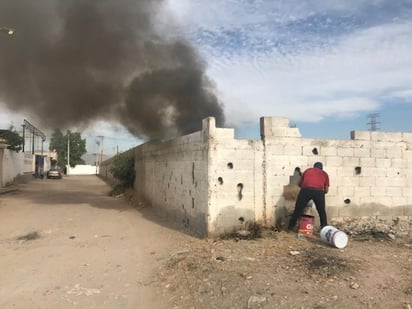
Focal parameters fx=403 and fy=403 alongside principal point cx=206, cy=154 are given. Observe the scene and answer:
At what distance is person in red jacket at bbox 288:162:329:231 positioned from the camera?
7.02 metres

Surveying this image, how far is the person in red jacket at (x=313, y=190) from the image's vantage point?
7.02 meters

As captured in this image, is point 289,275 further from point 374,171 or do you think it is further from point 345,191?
point 374,171

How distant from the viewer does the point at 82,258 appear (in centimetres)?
650

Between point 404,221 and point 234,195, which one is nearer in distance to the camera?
point 234,195

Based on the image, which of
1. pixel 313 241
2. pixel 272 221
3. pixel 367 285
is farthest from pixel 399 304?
pixel 272 221

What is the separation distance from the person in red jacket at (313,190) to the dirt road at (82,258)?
7.27ft

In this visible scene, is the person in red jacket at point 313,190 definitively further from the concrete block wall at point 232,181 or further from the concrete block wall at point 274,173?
the concrete block wall at point 232,181

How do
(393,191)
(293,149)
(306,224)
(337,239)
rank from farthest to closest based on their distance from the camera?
(393,191), (293,149), (306,224), (337,239)

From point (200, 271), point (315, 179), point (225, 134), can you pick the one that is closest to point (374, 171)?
point (315, 179)

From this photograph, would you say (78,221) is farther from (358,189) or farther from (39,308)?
(358,189)

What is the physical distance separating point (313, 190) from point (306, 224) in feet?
1.97

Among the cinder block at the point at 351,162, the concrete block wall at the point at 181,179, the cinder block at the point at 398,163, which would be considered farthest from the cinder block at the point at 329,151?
the concrete block wall at the point at 181,179

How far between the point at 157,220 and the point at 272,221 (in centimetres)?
374

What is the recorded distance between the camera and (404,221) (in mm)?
8172
